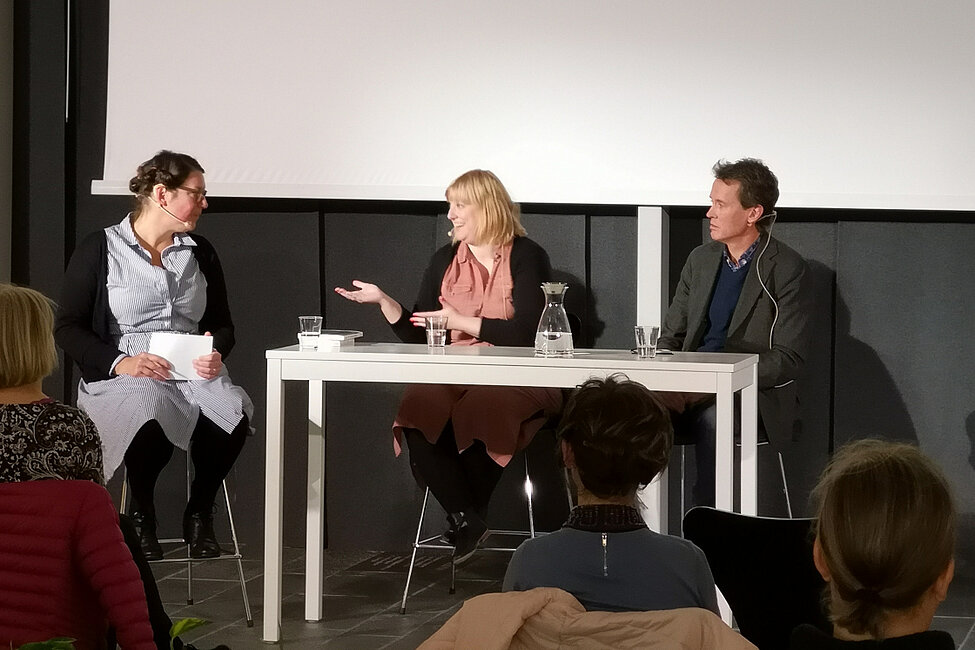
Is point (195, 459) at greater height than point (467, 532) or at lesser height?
greater

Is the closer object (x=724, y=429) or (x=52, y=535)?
(x=52, y=535)

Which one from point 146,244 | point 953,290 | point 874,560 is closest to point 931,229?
point 953,290

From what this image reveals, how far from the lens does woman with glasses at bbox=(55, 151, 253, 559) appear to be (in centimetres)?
351

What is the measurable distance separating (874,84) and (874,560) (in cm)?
324

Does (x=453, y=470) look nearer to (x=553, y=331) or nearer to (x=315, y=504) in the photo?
(x=315, y=504)

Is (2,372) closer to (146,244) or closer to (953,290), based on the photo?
(146,244)

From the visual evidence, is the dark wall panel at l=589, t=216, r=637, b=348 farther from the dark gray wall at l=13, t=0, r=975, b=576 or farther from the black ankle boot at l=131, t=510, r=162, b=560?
the black ankle boot at l=131, t=510, r=162, b=560

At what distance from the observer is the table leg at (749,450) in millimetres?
3254

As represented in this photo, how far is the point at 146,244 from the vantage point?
3861 mm

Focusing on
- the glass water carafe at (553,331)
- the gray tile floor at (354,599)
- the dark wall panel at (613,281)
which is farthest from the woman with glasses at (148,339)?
the dark wall panel at (613,281)

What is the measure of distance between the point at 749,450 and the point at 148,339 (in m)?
1.86

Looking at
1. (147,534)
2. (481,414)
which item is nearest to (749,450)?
(481,414)

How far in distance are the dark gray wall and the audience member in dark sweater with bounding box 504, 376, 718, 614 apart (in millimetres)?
2579

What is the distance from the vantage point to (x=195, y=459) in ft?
12.0
